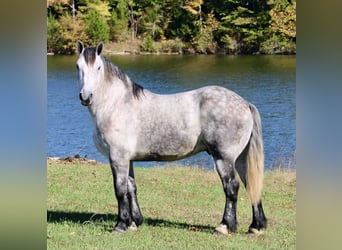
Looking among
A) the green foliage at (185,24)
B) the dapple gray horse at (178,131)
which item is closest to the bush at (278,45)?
the green foliage at (185,24)

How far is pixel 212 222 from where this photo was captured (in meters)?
5.26

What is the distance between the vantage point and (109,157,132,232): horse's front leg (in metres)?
4.97

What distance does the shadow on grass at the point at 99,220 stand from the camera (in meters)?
5.16

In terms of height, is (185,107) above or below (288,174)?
above

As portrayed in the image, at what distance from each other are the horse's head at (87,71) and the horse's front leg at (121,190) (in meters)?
0.55

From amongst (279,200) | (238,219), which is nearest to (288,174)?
(279,200)

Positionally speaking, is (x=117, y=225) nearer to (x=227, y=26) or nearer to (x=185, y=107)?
(x=185, y=107)

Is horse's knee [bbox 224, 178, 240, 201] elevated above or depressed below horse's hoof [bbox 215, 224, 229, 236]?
above

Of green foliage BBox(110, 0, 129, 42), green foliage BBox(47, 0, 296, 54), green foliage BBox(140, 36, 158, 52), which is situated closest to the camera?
green foliage BBox(47, 0, 296, 54)

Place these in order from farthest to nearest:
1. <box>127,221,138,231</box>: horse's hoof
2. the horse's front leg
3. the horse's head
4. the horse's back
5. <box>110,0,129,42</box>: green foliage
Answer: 1. <box>110,0,129,42</box>: green foliage
2. <box>127,221,138,231</box>: horse's hoof
3. the horse's front leg
4. the horse's back
5. the horse's head

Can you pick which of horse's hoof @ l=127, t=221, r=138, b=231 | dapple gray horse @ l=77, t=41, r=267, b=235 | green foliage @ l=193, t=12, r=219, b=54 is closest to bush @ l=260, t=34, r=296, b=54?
green foliage @ l=193, t=12, r=219, b=54

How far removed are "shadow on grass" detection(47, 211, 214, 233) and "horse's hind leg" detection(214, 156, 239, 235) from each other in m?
0.15

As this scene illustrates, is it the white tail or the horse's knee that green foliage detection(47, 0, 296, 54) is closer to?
the white tail
